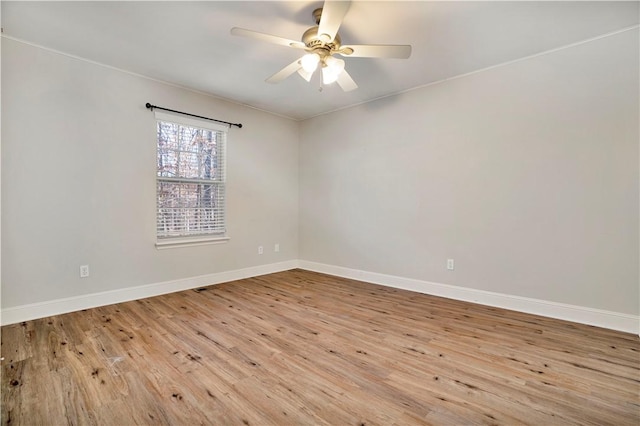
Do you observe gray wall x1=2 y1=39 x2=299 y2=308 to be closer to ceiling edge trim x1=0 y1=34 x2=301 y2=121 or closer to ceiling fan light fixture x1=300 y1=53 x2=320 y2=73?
ceiling edge trim x1=0 y1=34 x2=301 y2=121

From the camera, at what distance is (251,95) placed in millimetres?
4070

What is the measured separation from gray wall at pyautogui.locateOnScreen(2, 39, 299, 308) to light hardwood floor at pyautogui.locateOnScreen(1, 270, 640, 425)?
46 cm

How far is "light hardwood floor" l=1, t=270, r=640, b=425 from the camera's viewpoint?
1.54 meters

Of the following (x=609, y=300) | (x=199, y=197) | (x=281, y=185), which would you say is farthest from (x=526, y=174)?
(x=199, y=197)

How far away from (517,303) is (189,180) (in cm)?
411

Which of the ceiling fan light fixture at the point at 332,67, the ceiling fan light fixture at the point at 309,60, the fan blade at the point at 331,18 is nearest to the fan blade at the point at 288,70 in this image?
the ceiling fan light fixture at the point at 309,60

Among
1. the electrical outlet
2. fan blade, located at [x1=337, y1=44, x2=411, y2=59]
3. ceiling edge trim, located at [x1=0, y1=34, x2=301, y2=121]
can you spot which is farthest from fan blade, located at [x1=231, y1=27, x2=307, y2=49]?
the electrical outlet

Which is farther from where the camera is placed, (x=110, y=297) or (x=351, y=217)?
(x=351, y=217)

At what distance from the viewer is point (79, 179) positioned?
10.1 feet

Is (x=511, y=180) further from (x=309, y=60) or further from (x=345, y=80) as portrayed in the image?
(x=309, y=60)

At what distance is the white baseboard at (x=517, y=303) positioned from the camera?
261cm

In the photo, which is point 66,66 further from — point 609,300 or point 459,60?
point 609,300

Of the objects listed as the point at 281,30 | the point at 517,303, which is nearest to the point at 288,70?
the point at 281,30

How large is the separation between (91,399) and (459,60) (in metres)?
4.03
